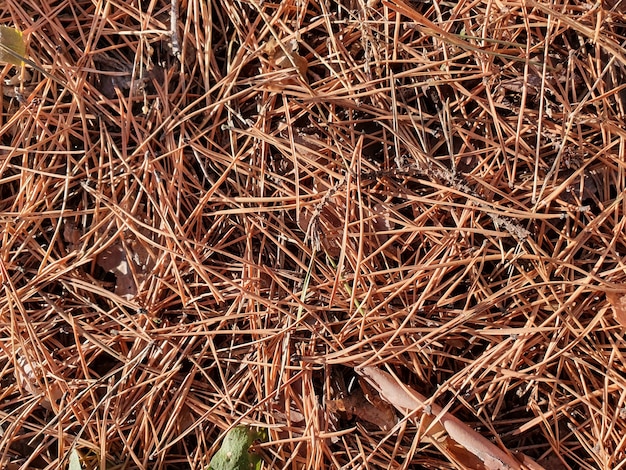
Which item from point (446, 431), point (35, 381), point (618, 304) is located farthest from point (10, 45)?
point (618, 304)

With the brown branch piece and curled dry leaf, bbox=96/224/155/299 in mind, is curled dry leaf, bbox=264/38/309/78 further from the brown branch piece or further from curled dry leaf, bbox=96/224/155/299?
the brown branch piece

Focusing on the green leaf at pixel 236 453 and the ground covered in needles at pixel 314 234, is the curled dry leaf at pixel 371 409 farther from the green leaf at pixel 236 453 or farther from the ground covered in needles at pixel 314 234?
the green leaf at pixel 236 453

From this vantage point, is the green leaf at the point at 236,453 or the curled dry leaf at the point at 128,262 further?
the curled dry leaf at the point at 128,262

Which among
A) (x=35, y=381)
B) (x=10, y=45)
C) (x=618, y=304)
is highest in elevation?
(x=10, y=45)

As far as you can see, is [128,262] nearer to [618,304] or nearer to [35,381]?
[35,381]

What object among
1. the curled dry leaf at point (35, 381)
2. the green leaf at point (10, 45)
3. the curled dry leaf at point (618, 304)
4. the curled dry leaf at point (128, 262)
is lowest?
the curled dry leaf at point (35, 381)

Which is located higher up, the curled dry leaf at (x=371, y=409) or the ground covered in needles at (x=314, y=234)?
the ground covered in needles at (x=314, y=234)

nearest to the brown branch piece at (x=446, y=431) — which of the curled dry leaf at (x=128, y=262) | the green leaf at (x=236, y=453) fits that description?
the green leaf at (x=236, y=453)
